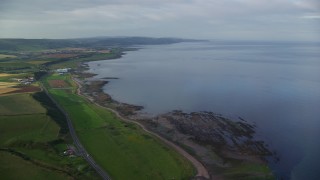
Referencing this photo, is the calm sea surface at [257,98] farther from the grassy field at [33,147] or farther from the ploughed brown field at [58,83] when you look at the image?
the grassy field at [33,147]

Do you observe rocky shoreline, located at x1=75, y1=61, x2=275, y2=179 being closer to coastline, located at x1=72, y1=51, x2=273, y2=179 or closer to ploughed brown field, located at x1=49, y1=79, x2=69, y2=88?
coastline, located at x1=72, y1=51, x2=273, y2=179

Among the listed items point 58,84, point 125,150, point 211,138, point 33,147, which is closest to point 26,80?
point 58,84

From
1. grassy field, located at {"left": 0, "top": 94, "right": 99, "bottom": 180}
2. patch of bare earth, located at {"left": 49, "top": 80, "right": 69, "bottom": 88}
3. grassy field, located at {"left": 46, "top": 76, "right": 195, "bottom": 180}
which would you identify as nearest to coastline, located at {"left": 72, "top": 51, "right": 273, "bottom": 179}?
grassy field, located at {"left": 46, "top": 76, "right": 195, "bottom": 180}

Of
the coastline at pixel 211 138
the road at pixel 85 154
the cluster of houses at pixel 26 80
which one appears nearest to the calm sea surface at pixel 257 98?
the coastline at pixel 211 138

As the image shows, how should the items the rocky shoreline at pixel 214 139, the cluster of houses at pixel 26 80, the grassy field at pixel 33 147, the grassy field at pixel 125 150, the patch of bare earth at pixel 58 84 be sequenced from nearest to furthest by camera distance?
1. the grassy field at pixel 33 147
2. the grassy field at pixel 125 150
3. the rocky shoreline at pixel 214 139
4. the cluster of houses at pixel 26 80
5. the patch of bare earth at pixel 58 84

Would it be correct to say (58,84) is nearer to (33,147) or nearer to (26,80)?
(26,80)

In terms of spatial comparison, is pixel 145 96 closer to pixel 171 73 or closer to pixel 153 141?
pixel 153 141

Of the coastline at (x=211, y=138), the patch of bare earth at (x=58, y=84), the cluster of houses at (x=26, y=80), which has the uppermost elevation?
the cluster of houses at (x=26, y=80)

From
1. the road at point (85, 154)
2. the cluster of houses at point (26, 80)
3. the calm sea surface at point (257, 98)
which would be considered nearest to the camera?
the road at point (85, 154)
